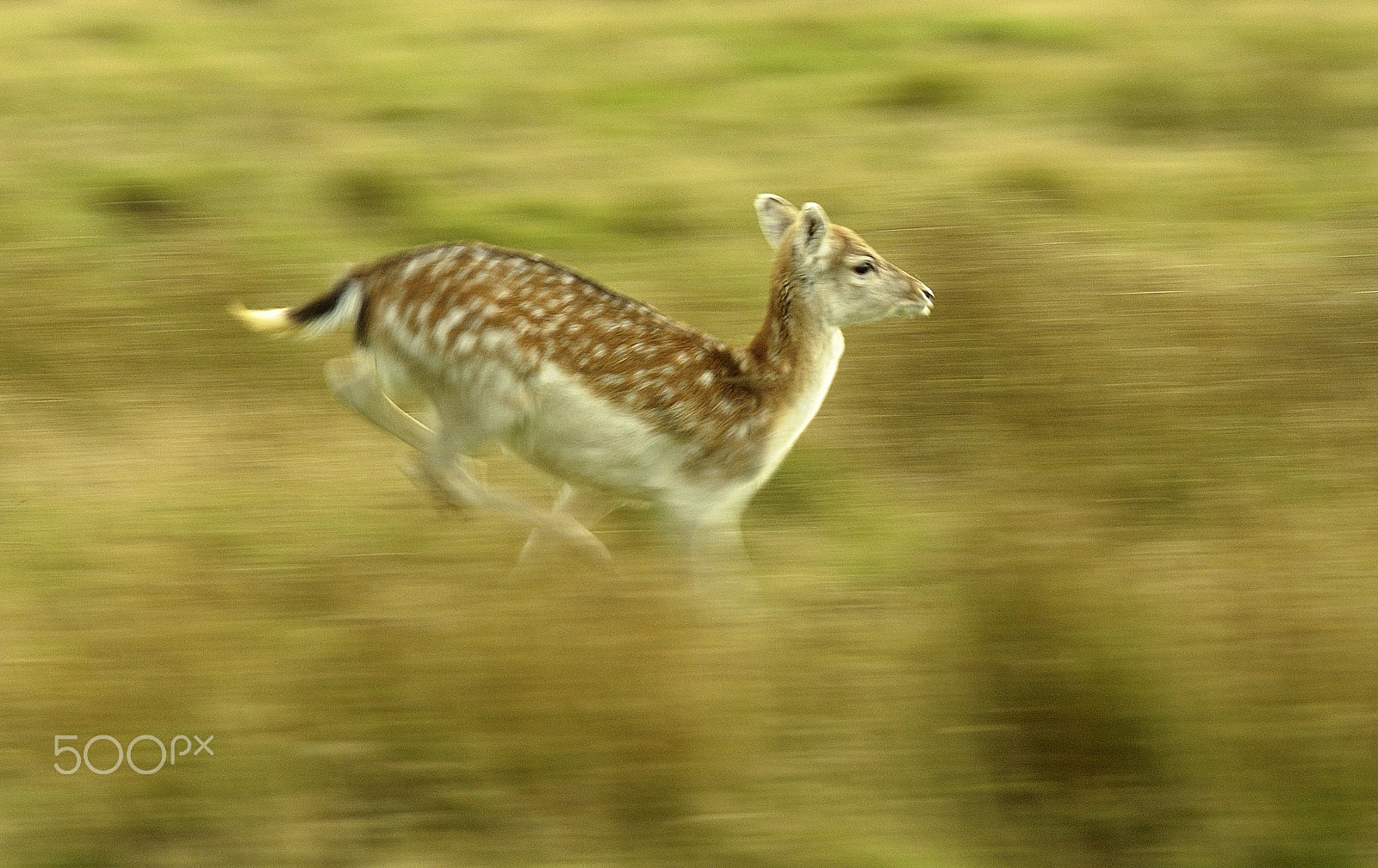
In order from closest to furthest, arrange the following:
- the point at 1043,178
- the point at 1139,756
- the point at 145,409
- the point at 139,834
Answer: the point at 139,834 → the point at 1139,756 → the point at 145,409 → the point at 1043,178

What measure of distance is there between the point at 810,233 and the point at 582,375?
1.02m

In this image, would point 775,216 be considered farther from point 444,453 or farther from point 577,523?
point 444,453

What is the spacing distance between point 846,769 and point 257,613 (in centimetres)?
164

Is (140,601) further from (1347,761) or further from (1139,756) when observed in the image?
(1347,761)

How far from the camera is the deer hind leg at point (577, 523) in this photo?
5699 mm

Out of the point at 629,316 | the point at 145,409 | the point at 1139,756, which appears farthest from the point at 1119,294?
the point at 145,409

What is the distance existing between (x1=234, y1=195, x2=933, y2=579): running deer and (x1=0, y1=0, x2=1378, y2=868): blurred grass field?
292mm

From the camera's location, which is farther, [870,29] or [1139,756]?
[870,29]

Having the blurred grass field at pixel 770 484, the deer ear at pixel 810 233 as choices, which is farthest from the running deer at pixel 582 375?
the blurred grass field at pixel 770 484

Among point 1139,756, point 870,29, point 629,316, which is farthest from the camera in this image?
point 870,29

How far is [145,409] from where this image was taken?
7172mm

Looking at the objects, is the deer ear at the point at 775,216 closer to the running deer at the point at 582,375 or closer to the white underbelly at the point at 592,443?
the running deer at the point at 582,375

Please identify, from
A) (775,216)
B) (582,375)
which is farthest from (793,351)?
(582,375)

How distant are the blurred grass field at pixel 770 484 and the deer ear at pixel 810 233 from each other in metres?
1.03
